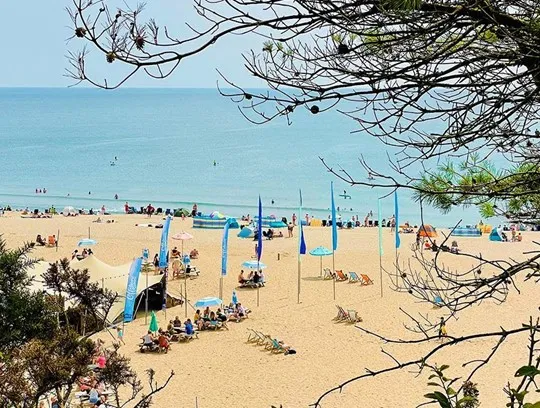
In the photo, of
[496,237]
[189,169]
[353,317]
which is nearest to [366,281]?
[353,317]

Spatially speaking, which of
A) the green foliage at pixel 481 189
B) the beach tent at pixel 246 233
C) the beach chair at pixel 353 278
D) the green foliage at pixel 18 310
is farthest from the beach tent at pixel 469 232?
the green foliage at pixel 481 189

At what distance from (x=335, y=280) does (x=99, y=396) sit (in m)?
8.95

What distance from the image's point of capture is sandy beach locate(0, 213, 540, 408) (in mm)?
10250

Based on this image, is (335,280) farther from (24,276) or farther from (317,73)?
(317,73)


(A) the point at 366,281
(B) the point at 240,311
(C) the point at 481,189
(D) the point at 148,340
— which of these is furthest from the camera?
(A) the point at 366,281

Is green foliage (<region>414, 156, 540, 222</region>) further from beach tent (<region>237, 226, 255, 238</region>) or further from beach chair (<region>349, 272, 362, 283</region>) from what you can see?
beach tent (<region>237, 226, 255, 238</region>)

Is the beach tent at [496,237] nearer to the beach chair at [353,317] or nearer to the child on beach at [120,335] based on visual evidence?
the beach chair at [353,317]

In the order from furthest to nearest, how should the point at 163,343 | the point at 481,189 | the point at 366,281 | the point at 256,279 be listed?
the point at 366,281
the point at 256,279
the point at 163,343
the point at 481,189

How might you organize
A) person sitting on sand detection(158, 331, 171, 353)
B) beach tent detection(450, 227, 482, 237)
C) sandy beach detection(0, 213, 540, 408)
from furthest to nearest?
1. beach tent detection(450, 227, 482, 237)
2. person sitting on sand detection(158, 331, 171, 353)
3. sandy beach detection(0, 213, 540, 408)

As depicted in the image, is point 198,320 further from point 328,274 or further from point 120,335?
point 328,274

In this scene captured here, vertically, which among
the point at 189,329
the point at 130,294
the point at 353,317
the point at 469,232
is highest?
the point at 469,232

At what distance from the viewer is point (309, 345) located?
1266cm

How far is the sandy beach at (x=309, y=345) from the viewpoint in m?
10.2

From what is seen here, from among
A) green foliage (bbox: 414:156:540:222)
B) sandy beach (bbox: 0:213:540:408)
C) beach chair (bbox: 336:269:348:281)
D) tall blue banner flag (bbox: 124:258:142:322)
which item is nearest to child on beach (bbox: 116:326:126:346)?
sandy beach (bbox: 0:213:540:408)
